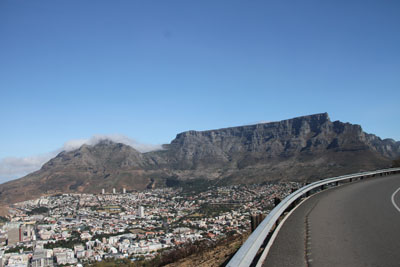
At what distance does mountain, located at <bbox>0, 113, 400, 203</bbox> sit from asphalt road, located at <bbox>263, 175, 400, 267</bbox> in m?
106

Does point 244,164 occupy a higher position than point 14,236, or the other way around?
point 244,164

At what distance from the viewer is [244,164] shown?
168500 mm

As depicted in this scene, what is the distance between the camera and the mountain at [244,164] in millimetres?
130500

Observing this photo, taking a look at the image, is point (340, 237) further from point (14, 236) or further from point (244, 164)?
point (244, 164)

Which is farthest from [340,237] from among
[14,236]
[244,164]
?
[244,164]

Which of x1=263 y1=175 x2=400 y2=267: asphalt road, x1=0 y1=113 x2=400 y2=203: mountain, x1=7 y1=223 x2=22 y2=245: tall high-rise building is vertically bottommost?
x1=7 y1=223 x2=22 y2=245: tall high-rise building

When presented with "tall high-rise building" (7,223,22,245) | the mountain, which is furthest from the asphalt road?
the mountain

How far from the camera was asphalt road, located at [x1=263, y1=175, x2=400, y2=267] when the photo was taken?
20.2ft

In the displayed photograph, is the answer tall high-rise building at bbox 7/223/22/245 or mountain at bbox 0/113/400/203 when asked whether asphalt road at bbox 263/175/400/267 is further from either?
mountain at bbox 0/113/400/203

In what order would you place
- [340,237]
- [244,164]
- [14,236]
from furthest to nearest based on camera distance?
[244,164], [14,236], [340,237]

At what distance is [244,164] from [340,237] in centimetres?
16207

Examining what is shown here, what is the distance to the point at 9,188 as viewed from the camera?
152 m

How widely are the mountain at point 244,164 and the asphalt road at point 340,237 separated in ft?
346

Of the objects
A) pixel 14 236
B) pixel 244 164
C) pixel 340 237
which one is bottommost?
pixel 14 236
